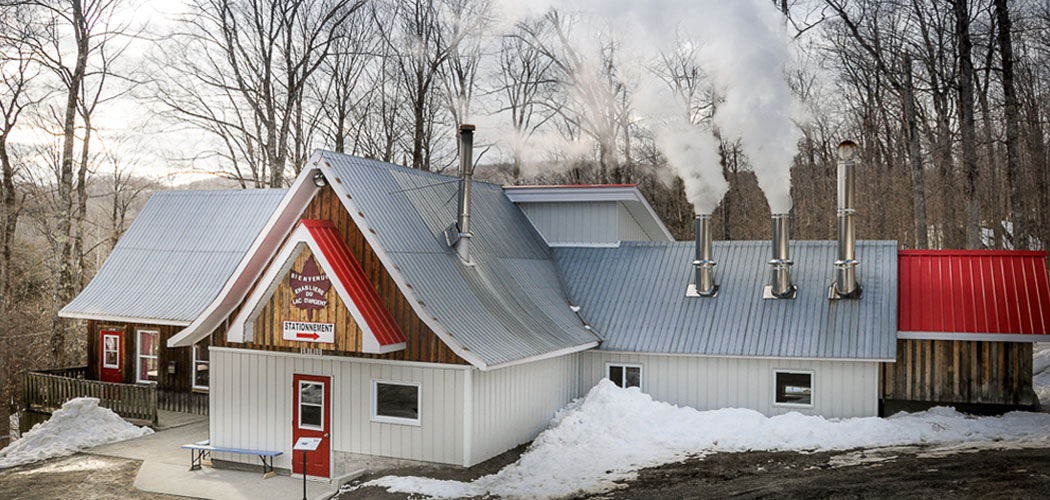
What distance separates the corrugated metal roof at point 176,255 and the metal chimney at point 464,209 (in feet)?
24.2

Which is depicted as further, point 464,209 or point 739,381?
point 739,381

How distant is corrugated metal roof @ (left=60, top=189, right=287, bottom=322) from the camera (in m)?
20.4

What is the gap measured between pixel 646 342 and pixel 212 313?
8.39m

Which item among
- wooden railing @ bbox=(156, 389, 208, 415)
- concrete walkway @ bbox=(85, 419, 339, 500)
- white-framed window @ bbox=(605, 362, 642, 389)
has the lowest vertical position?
concrete walkway @ bbox=(85, 419, 339, 500)

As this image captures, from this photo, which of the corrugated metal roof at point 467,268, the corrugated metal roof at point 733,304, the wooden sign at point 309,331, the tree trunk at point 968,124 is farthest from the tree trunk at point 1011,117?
the wooden sign at point 309,331

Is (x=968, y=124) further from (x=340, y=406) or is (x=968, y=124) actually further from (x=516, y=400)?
(x=340, y=406)

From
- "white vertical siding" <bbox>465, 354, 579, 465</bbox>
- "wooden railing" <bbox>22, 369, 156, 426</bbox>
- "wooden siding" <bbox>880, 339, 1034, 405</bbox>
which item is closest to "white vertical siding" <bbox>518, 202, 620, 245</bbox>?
"white vertical siding" <bbox>465, 354, 579, 465</bbox>

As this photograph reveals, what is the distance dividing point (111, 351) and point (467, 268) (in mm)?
10737

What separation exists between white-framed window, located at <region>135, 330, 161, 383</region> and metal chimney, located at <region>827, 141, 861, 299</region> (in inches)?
620

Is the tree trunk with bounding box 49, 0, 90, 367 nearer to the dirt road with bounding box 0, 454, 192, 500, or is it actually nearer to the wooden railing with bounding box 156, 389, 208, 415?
the wooden railing with bounding box 156, 389, 208, 415

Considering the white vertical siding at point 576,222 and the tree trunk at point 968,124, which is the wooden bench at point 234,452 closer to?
the white vertical siding at point 576,222

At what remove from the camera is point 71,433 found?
17.2 meters

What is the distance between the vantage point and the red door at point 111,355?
68.4 ft

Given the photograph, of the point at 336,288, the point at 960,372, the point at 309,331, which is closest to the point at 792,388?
the point at 960,372
